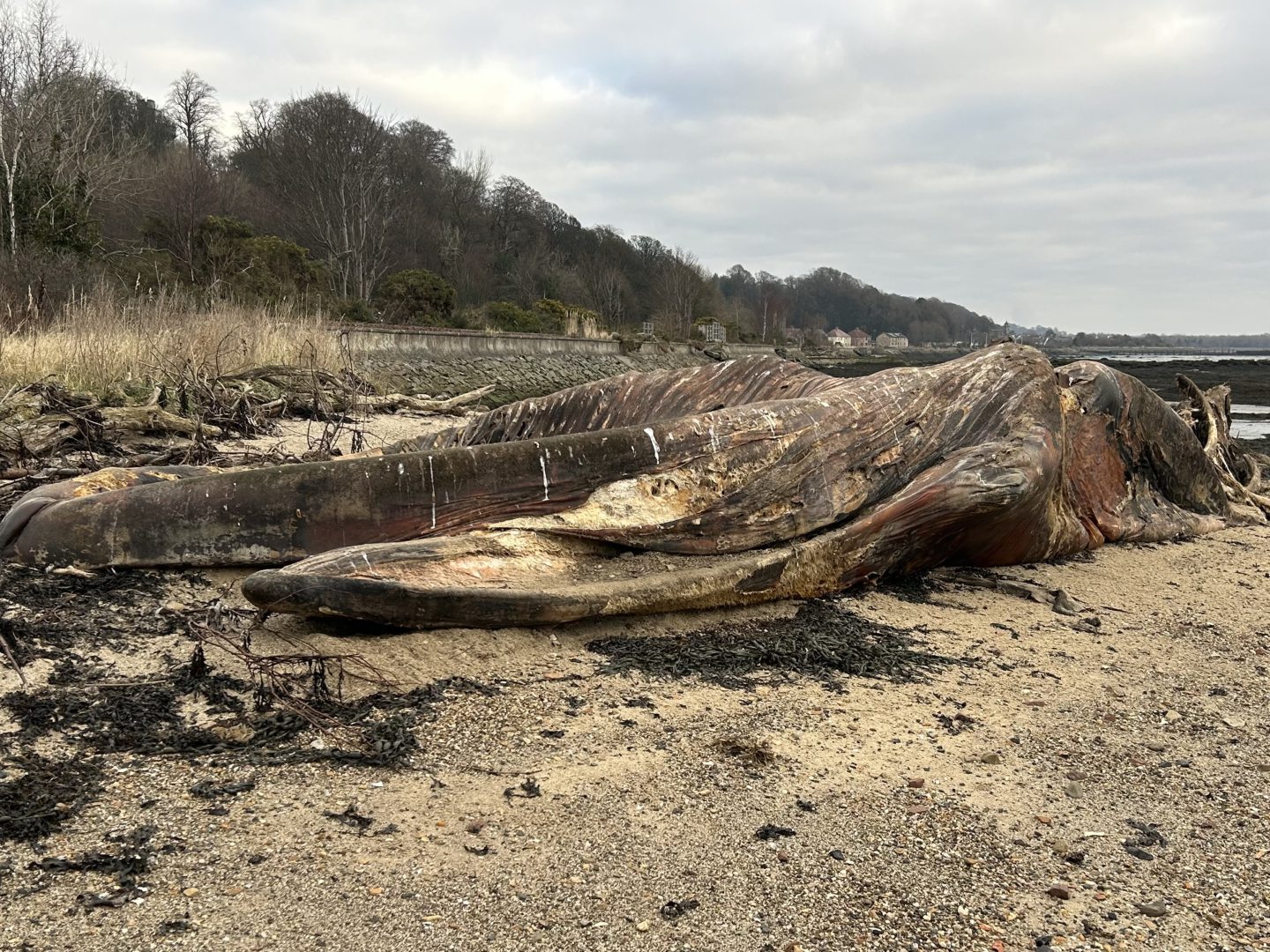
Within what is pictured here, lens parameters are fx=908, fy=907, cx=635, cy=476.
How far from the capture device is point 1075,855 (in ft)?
8.55

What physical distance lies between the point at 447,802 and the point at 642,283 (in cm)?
6774

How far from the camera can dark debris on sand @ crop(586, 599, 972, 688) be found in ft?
12.7

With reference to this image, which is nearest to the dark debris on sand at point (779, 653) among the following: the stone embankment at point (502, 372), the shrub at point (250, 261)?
the stone embankment at point (502, 372)

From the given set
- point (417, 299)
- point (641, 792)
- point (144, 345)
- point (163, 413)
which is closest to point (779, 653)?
point (641, 792)

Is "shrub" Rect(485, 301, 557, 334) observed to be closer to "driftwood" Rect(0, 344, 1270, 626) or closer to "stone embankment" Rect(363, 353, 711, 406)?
"stone embankment" Rect(363, 353, 711, 406)

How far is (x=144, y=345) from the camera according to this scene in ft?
36.4

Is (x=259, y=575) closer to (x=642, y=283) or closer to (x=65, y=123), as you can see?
(x=65, y=123)

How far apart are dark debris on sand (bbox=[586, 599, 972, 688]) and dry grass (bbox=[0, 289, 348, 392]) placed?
709 cm

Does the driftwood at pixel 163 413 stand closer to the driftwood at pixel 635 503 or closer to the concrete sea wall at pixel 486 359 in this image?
the driftwood at pixel 635 503

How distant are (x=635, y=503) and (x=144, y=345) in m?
9.13

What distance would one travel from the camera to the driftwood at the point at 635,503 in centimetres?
395

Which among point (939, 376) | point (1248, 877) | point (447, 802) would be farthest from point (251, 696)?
point (939, 376)

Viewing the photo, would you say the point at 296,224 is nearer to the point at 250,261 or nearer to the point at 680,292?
the point at 250,261

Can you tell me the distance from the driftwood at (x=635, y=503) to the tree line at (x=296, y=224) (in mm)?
9773
